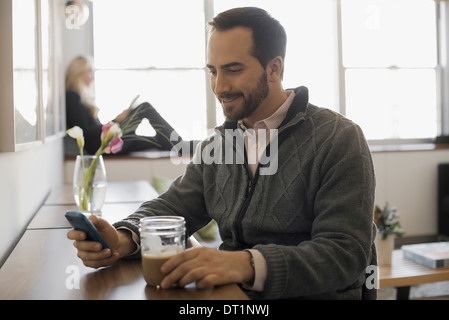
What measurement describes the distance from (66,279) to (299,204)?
0.58 metres

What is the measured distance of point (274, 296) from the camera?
92 centimetres

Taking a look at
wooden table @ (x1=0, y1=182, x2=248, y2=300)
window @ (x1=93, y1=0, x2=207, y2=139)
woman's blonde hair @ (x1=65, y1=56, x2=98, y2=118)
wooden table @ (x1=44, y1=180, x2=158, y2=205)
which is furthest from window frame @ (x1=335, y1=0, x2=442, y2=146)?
wooden table @ (x1=0, y1=182, x2=248, y2=300)

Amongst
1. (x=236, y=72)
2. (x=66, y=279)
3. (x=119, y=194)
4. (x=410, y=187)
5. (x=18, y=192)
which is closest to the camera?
(x=66, y=279)

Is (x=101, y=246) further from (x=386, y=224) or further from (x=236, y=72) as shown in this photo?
(x=386, y=224)

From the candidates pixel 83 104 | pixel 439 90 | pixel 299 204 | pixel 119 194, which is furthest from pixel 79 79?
pixel 439 90

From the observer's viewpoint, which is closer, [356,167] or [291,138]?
[356,167]

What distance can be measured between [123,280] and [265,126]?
647 millimetres

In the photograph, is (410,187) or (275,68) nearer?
(275,68)

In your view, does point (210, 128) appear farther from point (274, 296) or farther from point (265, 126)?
point (274, 296)

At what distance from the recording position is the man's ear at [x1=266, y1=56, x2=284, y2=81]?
1.44 m

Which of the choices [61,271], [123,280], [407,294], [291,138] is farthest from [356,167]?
[407,294]

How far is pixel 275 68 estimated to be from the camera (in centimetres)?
146

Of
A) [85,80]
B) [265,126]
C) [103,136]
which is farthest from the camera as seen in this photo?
[85,80]

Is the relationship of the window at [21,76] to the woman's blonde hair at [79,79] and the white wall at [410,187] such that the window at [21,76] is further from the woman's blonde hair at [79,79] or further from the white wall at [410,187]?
the white wall at [410,187]
